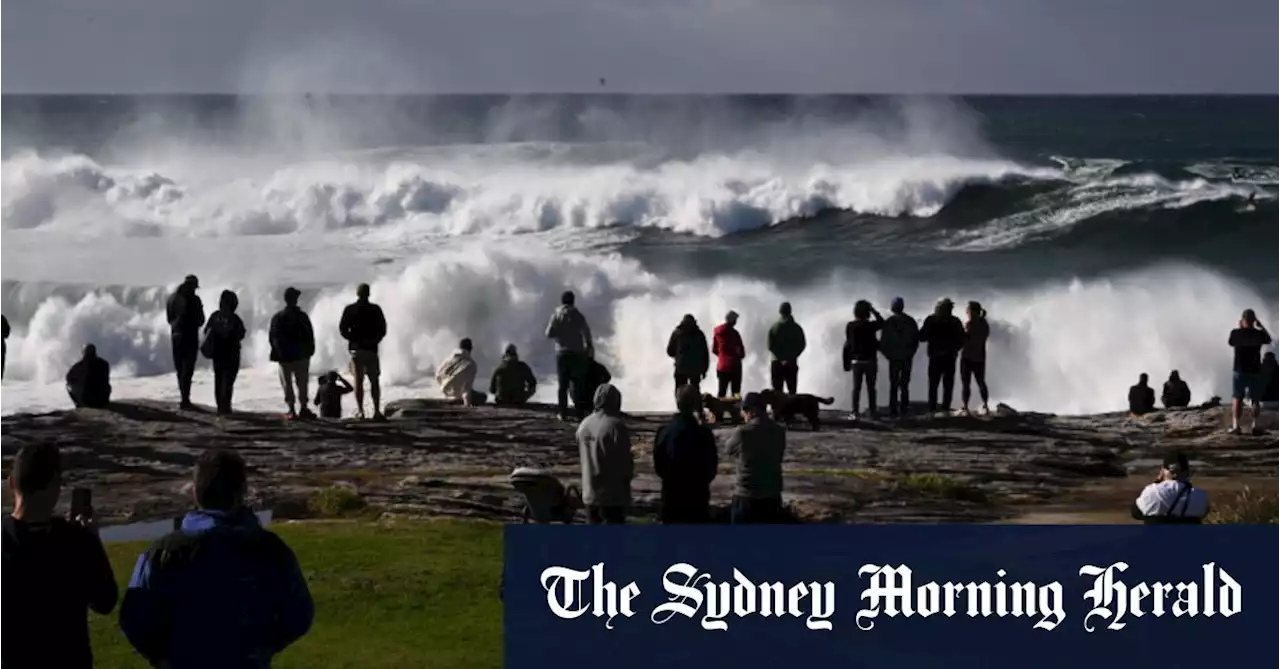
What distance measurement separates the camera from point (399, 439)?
18172 millimetres

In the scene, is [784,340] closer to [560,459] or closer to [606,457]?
[560,459]

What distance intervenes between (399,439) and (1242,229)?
1452 cm

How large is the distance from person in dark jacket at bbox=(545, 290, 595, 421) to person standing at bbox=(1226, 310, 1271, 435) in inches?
228

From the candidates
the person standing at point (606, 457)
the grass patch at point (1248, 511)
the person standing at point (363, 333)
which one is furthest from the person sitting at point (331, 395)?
the grass patch at point (1248, 511)

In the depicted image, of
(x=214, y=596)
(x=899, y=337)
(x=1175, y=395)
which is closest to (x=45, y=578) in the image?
Answer: (x=214, y=596)

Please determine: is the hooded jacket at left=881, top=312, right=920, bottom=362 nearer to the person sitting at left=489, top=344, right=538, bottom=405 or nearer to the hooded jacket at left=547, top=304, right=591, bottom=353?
the hooded jacket at left=547, top=304, right=591, bottom=353

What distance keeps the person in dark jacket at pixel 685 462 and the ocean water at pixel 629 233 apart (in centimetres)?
1011

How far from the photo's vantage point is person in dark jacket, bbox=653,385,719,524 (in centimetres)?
1120

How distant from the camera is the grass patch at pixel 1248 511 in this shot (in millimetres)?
14688

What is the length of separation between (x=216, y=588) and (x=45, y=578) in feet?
2.08

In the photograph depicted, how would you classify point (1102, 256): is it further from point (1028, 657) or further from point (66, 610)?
point (66, 610)

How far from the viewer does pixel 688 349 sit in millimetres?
18031

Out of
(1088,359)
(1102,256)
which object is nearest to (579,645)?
(1088,359)

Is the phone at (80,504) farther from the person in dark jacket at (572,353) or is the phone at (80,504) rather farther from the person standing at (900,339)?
the person standing at (900,339)
